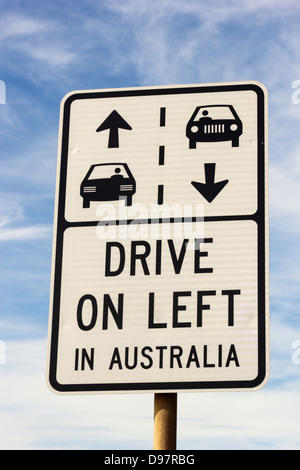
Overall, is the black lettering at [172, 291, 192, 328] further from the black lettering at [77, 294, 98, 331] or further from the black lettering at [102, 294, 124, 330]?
the black lettering at [77, 294, 98, 331]

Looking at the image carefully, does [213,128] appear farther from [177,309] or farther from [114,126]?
[177,309]

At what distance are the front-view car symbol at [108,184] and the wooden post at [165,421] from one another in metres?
0.92

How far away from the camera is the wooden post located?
2.98m

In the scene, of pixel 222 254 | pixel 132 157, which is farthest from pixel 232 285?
pixel 132 157

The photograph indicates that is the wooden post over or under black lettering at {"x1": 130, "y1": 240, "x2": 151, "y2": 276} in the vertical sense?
under

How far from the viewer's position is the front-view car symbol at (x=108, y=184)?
3.27 metres

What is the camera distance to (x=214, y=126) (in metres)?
3.31

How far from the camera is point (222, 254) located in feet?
10.1

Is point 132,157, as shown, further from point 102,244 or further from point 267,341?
point 267,341

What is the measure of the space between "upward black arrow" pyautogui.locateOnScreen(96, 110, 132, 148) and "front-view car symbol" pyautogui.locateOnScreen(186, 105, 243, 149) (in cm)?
33

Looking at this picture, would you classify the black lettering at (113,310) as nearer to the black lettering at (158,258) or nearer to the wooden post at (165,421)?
the black lettering at (158,258)

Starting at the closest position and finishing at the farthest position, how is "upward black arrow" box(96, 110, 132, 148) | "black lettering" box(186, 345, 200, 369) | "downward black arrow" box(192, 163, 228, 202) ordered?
1. "black lettering" box(186, 345, 200, 369)
2. "downward black arrow" box(192, 163, 228, 202)
3. "upward black arrow" box(96, 110, 132, 148)

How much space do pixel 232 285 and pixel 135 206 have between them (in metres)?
0.59

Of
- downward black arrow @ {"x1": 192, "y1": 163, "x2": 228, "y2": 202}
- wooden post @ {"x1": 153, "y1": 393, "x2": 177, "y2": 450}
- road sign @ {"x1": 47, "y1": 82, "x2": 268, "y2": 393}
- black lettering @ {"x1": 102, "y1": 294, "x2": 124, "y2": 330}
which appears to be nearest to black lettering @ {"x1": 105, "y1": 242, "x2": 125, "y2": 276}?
road sign @ {"x1": 47, "y1": 82, "x2": 268, "y2": 393}
